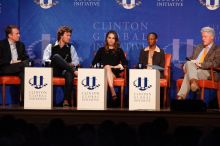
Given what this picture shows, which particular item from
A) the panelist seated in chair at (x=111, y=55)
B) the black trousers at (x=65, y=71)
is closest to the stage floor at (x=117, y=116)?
the black trousers at (x=65, y=71)

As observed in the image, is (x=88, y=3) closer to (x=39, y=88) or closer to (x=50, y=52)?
(x=50, y=52)

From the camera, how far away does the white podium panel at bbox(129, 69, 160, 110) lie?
24.7ft

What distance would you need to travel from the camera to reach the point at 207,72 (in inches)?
313

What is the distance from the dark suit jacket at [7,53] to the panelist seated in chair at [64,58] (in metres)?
0.36

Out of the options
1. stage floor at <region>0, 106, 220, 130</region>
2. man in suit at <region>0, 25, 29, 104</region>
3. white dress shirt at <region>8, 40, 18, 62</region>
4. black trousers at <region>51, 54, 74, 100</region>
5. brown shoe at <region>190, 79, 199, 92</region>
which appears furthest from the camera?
white dress shirt at <region>8, 40, 18, 62</region>

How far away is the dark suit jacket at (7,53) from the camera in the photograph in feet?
27.4

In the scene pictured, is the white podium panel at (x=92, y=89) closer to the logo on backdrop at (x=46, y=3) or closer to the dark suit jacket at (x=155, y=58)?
the dark suit jacket at (x=155, y=58)

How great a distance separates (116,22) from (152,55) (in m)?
1.11

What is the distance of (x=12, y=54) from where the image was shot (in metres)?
8.58

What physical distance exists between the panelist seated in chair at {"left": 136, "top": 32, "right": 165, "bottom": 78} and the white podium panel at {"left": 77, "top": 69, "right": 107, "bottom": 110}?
108cm

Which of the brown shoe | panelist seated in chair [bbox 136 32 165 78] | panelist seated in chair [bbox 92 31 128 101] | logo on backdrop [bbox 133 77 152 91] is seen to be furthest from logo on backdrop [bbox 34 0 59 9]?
the brown shoe

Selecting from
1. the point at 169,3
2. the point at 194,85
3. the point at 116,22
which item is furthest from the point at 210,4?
the point at 194,85

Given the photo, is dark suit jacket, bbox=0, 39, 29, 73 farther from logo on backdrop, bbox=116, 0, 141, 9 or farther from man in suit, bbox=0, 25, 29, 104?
logo on backdrop, bbox=116, 0, 141, 9

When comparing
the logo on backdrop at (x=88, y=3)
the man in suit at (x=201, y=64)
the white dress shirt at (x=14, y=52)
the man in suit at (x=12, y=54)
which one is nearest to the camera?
the man in suit at (x=201, y=64)
